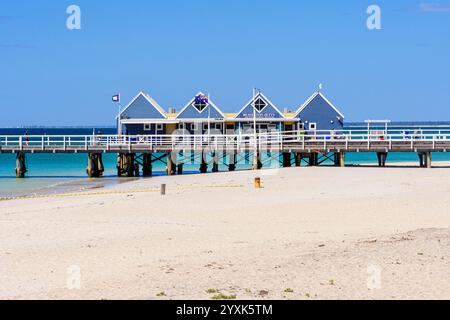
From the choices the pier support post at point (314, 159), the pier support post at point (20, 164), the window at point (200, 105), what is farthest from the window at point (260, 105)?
the pier support post at point (20, 164)

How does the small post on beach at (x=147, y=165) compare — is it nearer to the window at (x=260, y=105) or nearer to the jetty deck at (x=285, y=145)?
the jetty deck at (x=285, y=145)

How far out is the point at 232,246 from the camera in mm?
14547

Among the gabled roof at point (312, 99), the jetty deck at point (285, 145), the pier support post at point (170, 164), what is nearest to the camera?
the jetty deck at point (285, 145)

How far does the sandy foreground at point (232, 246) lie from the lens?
1084 cm

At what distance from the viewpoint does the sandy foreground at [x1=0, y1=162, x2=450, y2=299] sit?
10.8 metres

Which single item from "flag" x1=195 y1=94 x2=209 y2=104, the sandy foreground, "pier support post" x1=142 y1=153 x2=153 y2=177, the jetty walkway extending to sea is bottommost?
the sandy foreground

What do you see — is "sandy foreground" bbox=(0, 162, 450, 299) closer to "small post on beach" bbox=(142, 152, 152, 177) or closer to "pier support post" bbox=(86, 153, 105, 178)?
"pier support post" bbox=(86, 153, 105, 178)

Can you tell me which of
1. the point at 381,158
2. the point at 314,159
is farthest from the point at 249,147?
the point at 381,158

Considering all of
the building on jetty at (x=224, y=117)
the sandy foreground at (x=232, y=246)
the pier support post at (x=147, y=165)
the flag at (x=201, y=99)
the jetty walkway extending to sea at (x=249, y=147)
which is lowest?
the sandy foreground at (x=232, y=246)

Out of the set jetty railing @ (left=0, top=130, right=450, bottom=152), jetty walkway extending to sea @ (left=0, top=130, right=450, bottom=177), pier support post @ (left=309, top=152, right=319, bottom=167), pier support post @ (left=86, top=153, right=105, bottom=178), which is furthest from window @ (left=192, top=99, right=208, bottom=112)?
pier support post @ (left=309, top=152, right=319, bottom=167)

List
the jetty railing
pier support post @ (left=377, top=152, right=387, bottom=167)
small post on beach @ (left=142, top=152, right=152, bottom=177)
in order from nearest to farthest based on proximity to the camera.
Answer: the jetty railing < pier support post @ (left=377, top=152, right=387, bottom=167) < small post on beach @ (left=142, top=152, right=152, bottom=177)

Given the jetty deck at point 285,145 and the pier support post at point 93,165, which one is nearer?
the jetty deck at point 285,145

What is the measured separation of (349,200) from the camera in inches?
909
